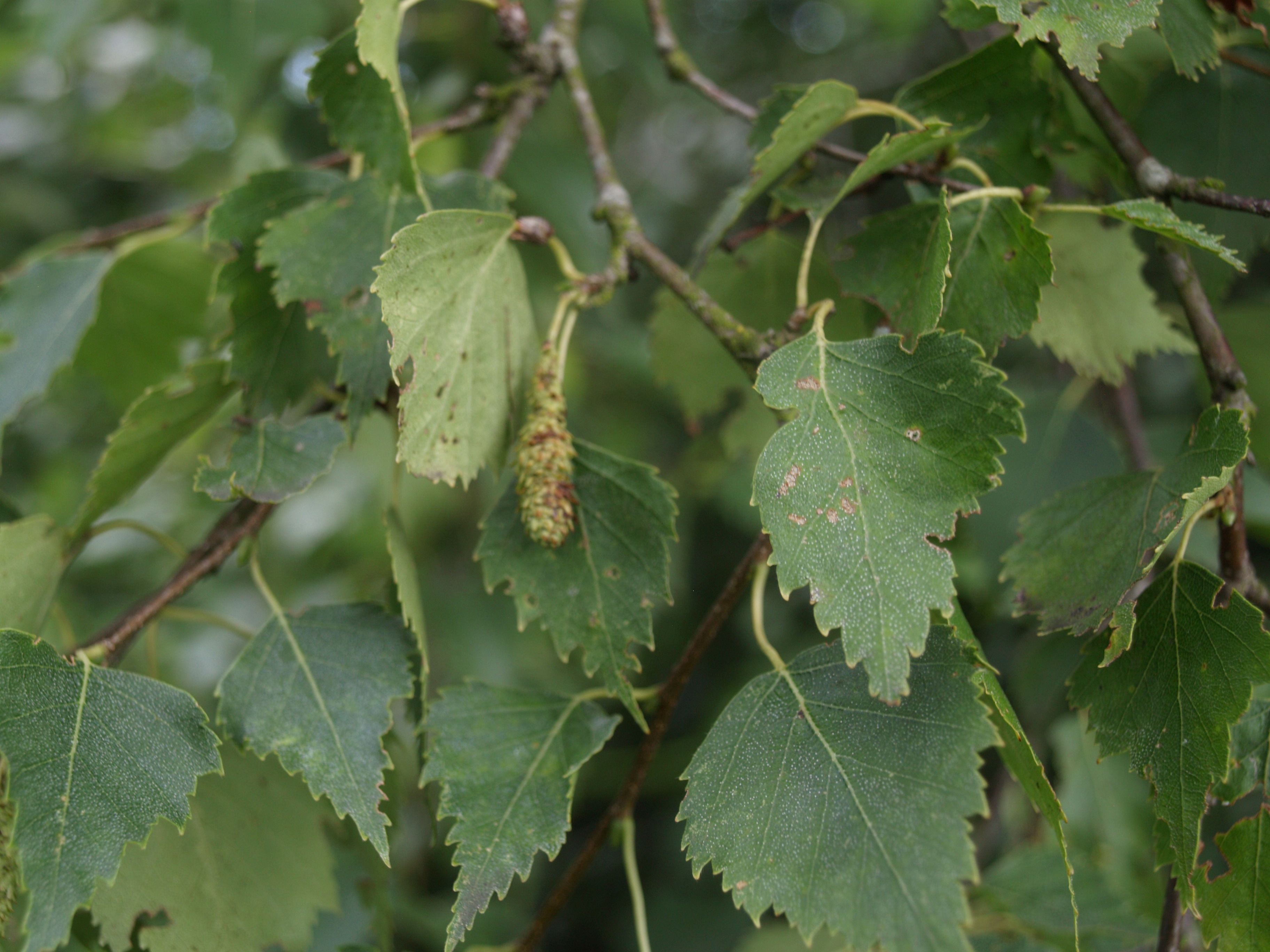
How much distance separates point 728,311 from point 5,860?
571mm

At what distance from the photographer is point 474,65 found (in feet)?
4.36

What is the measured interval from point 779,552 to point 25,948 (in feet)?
1.21

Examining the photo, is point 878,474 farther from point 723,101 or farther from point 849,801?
point 723,101

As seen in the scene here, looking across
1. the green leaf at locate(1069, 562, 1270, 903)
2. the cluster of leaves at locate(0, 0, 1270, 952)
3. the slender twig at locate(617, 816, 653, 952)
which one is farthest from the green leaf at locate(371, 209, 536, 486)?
the green leaf at locate(1069, 562, 1270, 903)

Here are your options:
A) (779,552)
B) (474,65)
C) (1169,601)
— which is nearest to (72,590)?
(474,65)

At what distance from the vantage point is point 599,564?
20.8 inches

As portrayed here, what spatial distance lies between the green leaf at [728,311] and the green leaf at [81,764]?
40cm

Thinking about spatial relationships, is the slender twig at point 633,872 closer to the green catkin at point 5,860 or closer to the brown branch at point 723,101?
the green catkin at point 5,860

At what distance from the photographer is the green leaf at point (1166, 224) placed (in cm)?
46

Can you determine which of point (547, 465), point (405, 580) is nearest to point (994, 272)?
point (547, 465)

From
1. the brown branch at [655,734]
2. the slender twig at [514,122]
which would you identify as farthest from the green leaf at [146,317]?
the brown branch at [655,734]

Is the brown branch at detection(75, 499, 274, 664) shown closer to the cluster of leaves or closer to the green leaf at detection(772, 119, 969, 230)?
the cluster of leaves

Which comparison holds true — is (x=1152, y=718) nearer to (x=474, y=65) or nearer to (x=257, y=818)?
(x=257, y=818)

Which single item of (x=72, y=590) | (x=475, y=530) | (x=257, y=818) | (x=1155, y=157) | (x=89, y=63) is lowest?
(x=72, y=590)
